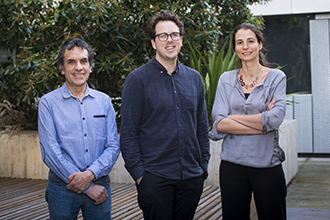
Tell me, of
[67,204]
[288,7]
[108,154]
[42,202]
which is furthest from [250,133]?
[288,7]

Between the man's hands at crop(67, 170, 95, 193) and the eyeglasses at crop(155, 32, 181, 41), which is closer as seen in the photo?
the man's hands at crop(67, 170, 95, 193)

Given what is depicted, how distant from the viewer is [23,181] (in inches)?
201

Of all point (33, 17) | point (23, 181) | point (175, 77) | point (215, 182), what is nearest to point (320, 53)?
point (215, 182)

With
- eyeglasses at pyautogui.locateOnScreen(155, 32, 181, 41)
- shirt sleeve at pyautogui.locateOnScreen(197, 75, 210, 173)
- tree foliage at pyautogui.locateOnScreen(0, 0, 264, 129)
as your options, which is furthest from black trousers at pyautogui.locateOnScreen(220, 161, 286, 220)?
tree foliage at pyautogui.locateOnScreen(0, 0, 264, 129)

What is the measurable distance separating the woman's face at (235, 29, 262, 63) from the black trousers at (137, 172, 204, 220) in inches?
30.0

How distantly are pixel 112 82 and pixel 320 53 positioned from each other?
4374 millimetres

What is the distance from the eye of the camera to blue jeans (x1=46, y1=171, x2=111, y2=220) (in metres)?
1.88

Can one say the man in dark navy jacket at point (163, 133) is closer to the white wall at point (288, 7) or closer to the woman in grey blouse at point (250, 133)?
the woman in grey blouse at point (250, 133)

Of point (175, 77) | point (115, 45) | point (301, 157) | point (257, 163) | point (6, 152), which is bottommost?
point (301, 157)

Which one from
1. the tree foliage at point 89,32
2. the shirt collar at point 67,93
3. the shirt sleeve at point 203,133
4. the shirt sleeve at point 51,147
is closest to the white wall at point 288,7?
the tree foliage at point 89,32

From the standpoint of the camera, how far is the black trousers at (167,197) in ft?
6.21

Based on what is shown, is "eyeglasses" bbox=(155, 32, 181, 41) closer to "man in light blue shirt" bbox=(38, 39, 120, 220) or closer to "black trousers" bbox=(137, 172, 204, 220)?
"man in light blue shirt" bbox=(38, 39, 120, 220)

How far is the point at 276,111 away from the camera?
2.11 metres

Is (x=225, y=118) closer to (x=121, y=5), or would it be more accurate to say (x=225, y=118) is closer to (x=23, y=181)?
(x=121, y=5)
